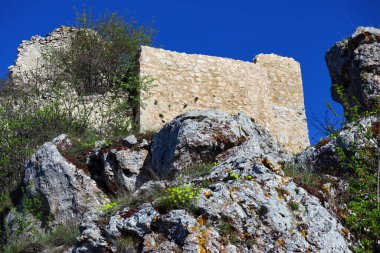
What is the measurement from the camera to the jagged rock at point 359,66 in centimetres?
1279

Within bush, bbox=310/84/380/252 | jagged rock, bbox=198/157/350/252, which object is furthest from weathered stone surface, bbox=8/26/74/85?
jagged rock, bbox=198/157/350/252

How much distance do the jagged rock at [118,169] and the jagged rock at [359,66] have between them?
4841 millimetres

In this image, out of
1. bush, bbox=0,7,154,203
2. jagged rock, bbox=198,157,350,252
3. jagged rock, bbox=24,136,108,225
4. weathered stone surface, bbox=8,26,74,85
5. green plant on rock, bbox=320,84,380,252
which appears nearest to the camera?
jagged rock, bbox=198,157,350,252

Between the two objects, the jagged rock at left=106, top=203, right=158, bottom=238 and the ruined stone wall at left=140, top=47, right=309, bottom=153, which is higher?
the ruined stone wall at left=140, top=47, right=309, bottom=153

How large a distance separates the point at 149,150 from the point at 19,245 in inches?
151

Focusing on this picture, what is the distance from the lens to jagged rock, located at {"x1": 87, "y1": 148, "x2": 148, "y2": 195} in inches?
487

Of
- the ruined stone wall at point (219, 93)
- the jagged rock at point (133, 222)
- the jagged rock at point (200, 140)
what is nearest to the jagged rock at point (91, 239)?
the jagged rock at point (133, 222)

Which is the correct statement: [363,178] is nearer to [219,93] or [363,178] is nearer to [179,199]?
[179,199]

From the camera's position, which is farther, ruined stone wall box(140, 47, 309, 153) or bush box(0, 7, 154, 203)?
ruined stone wall box(140, 47, 309, 153)

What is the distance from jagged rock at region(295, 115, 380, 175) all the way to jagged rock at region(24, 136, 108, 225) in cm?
437

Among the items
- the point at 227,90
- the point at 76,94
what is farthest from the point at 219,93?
the point at 76,94

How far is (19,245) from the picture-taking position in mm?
9750

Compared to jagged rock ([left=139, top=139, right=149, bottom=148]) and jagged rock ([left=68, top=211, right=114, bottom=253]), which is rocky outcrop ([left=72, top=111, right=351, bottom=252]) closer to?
jagged rock ([left=68, top=211, right=114, bottom=253])

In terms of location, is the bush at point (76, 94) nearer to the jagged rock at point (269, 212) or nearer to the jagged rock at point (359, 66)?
the jagged rock at point (359, 66)
